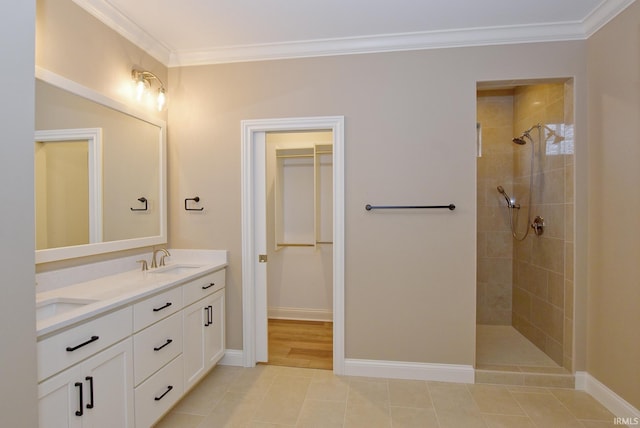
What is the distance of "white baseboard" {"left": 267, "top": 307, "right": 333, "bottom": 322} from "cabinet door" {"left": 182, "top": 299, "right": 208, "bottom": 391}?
4.90 ft

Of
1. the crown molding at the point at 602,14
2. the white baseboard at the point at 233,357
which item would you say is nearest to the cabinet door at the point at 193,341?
the white baseboard at the point at 233,357

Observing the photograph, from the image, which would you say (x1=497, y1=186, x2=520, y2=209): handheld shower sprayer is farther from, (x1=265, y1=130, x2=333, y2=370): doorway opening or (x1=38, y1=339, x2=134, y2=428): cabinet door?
(x1=38, y1=339, x2=134, y2=428): cabinet door

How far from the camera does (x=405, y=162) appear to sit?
233 centimetres

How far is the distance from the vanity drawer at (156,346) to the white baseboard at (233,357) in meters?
0.68

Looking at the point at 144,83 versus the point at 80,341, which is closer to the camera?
the point at 80,341

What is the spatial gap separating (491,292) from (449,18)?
267 centimetres

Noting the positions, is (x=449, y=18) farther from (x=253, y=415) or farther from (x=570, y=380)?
(x=253, y=415)

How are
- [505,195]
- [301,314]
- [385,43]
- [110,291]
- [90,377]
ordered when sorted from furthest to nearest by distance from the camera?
[301,314], [505,195], [385,43], [110,291], [90,377]

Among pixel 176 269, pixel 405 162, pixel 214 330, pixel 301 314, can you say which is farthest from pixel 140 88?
pixel 301 314

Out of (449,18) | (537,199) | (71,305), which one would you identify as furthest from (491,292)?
(71,305)

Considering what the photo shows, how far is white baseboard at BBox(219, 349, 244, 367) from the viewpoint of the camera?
2.53m

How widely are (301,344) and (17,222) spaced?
2.43 meters

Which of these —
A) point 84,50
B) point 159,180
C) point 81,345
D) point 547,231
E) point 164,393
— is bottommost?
point 164,393

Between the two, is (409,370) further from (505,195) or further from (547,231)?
(505,195)
